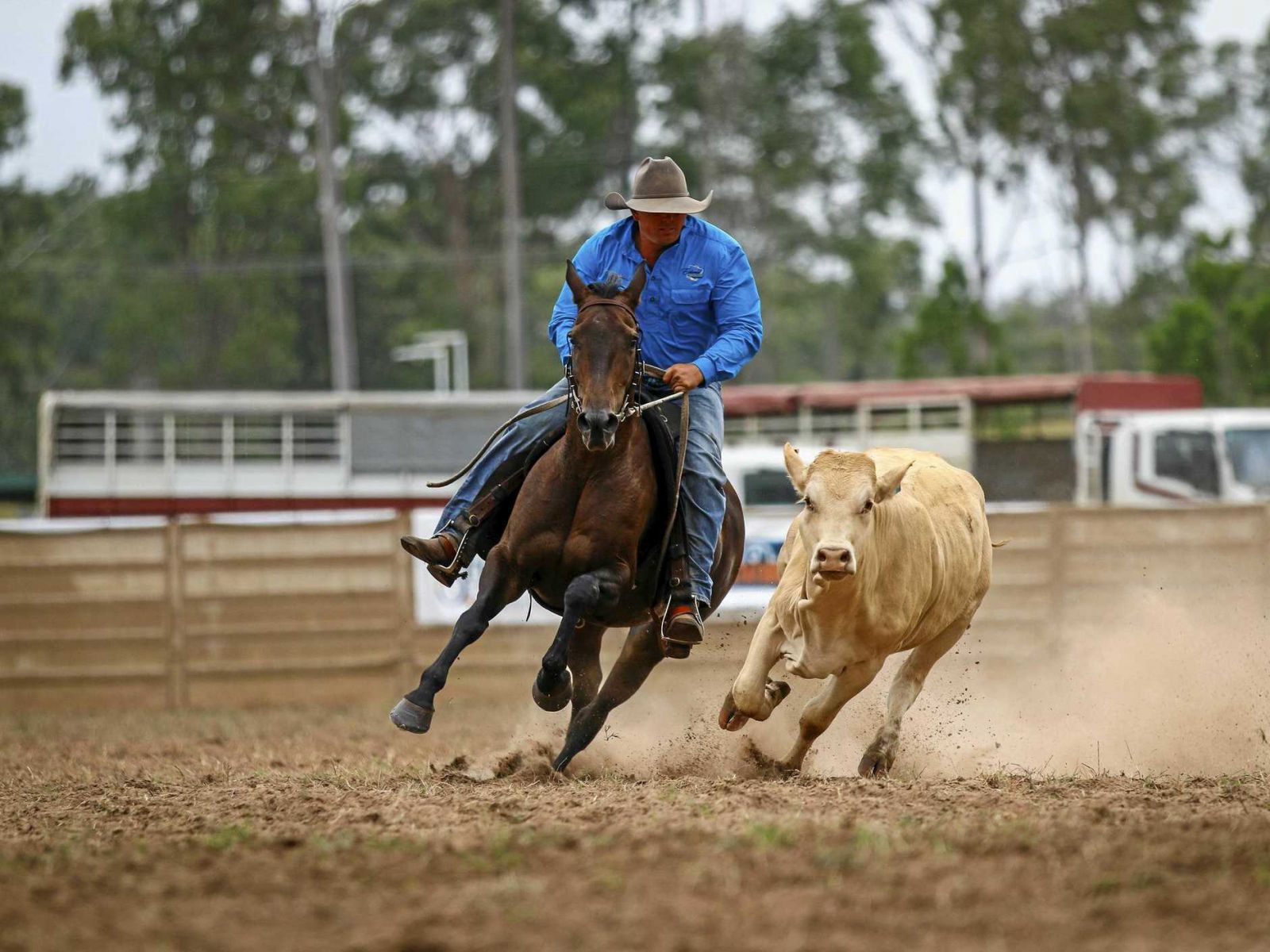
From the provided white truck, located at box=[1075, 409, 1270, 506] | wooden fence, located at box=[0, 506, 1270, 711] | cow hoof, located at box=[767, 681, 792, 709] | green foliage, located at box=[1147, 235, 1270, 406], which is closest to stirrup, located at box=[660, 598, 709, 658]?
cow hoof, located at box=[767, 681, 792, 709]

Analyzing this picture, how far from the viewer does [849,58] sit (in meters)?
39.0

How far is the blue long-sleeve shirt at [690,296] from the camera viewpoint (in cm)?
759

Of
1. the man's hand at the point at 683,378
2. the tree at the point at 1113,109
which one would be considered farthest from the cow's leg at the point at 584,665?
the tree at the point at 1113,109

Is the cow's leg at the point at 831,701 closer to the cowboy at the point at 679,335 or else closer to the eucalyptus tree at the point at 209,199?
the cowboy at the point at 679,335

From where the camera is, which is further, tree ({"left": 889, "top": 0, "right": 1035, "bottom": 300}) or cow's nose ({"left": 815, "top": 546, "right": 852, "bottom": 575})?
tree ({"left": 889, "top": 0, "right": 1035, "bottom": 300})

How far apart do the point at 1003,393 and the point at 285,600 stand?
12612 millimetres

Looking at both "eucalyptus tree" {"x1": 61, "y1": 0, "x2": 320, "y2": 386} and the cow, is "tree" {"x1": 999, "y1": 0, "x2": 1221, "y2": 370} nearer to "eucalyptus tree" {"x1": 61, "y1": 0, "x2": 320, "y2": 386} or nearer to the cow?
"eucalyptus tree" {"x1": 61, "y1": 0, "x2": 320, "y2": 386}

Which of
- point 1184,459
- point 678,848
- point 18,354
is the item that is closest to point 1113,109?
point 1184,459

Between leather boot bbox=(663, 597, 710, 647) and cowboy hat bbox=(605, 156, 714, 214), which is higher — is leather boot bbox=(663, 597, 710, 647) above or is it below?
below

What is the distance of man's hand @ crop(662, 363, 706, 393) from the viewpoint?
7.30 metres

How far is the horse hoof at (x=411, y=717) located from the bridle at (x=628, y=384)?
54.5 inches

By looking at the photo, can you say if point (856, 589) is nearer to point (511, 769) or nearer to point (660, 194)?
point (511, 769)

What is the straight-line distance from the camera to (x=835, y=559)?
646cm

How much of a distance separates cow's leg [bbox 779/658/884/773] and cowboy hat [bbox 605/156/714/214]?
2.20 meters
